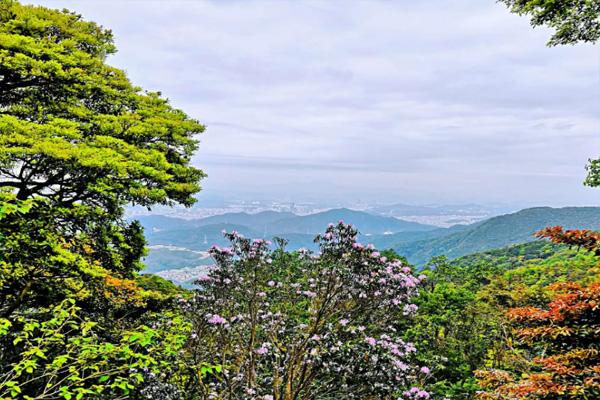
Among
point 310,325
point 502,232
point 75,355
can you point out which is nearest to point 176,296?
point 75,355

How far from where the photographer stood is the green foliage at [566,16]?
6.62m

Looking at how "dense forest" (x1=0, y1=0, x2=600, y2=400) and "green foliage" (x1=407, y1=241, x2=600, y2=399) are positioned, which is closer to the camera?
"dense forest" (x1=0, y1=0, x2=600, y2=400)

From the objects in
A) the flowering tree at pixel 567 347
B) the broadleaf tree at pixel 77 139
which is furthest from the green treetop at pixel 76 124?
the flowering tree at pixel 567 347

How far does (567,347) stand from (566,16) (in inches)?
236

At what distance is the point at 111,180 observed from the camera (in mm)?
6664

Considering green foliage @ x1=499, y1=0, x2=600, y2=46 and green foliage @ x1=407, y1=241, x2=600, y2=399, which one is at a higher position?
green foliage @ x1=499, y1=0, x2=600, y2=46

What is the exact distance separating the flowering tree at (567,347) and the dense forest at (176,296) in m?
0.02

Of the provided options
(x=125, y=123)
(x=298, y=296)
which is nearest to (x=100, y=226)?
(x=125, y=123)

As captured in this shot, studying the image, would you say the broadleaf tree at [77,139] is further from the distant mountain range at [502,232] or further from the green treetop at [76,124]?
the distant mountain range at [502,232]

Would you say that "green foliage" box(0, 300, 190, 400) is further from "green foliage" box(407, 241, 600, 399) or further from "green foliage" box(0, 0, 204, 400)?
"green foliage" box(407, 241, 600, 399)

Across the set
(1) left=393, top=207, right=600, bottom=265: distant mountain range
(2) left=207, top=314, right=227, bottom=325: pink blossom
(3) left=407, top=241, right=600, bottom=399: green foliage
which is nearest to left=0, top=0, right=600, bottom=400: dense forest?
(2) left=207, top=314, right=227, bottom=325: pink blossom

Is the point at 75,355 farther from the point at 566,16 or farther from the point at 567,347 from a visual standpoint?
the point at 566,16

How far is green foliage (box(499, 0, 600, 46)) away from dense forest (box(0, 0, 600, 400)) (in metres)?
0.02

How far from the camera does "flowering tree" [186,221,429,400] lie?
5059 mm
